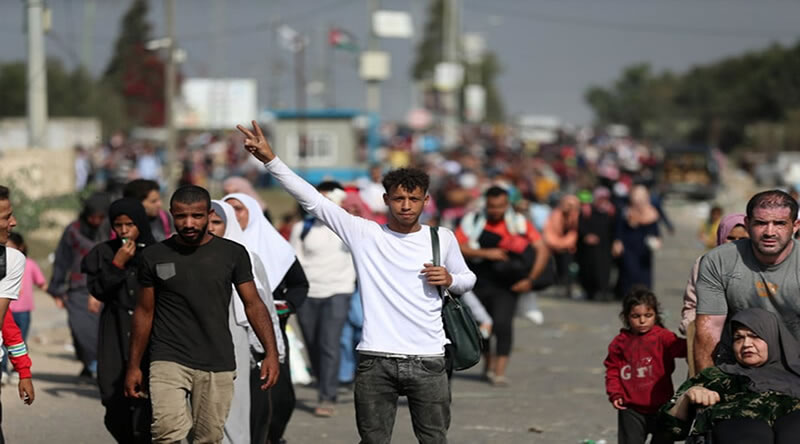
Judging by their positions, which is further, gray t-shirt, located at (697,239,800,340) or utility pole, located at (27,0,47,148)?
utility pole, located at (27,0,47,148)

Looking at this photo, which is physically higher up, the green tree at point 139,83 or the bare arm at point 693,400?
the green tree at point 139,83

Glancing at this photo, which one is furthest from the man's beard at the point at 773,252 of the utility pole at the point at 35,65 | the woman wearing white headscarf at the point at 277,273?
the utility pole at the point at 35,65

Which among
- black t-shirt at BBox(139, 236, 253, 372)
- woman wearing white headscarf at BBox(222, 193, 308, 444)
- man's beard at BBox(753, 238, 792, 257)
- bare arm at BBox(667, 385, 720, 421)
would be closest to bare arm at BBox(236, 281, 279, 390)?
black t-shirt at BBox(139, 236, 253, 372)

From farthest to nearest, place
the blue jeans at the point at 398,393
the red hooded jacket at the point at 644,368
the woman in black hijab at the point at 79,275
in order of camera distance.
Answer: the woman in black hijab at the point at 79,275 < the red hooded jacket at the point at 644,368 < the blue jeans at the point at 398,393

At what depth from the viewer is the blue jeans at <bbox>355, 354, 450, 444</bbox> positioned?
6.67 meters

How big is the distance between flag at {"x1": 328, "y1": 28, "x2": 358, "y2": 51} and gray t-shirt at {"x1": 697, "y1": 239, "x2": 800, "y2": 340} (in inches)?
1422

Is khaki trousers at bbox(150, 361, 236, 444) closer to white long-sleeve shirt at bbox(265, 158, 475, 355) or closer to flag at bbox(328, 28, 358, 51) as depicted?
white long-sleeve shirt at bbox(265, 158, 475, 355)

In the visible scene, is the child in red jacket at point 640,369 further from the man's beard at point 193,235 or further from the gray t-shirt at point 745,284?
the man's beard at point 193,235

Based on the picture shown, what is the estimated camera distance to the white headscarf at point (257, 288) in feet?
24.2

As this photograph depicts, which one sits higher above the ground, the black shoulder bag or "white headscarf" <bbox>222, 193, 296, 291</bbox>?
"white headscarf" <bbox>222, 193, 296, 291</bbox>

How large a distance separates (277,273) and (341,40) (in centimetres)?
3464

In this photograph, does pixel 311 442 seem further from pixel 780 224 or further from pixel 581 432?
pixel 780 224

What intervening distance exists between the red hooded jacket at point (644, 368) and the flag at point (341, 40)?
35207 millimetres

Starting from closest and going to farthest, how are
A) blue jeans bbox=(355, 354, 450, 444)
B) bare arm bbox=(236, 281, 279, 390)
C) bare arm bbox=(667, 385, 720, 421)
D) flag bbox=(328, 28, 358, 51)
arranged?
bare arm bbox=(667, 385, 720, 421) → blue jeans bbox=(355, 354, 450, 444) → bare arm bbox=(236, 281, 279, 390) → flag bbox=(328, 28, 358, 51)
